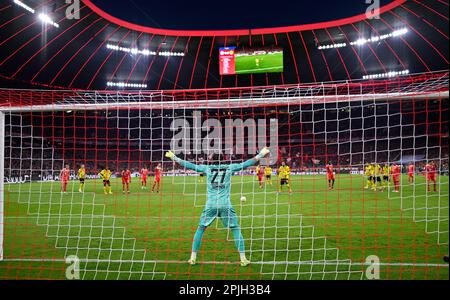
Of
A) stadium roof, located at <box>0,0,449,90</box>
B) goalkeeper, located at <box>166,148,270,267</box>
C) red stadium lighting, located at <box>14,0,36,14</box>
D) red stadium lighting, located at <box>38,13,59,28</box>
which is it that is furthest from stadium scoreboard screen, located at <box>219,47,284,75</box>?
goalkeeper, located at <box>166,148,270,267</box>

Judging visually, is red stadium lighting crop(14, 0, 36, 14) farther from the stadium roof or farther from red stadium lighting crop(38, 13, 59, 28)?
red stadium lighting crop(38, 13, 59, 28)

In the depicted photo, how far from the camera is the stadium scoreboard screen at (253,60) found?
19.6 m

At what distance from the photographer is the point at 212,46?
26938 mm

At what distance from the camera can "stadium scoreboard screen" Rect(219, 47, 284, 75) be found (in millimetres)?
19594

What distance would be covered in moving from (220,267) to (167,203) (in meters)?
9.19

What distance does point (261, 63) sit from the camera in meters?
19.8

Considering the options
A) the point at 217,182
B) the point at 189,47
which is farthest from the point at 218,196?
the point at 189,47

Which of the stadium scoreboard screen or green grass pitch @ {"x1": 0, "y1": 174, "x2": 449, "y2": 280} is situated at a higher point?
the stadium scoreboard screen

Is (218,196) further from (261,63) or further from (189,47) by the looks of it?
(189,47)

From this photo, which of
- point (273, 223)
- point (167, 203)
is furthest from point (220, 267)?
point (167, 203)

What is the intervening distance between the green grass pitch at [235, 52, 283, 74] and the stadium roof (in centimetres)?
75

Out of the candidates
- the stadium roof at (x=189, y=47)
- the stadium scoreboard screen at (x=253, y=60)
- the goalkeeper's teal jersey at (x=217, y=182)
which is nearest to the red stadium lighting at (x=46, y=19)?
the stadium roof at (x=189, y=47)

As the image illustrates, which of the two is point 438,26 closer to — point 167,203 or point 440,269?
point 167,203

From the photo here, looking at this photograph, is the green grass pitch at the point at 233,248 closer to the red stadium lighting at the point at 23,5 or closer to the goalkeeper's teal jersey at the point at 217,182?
the goalkeeper's teal jersey at the point at 217,182
